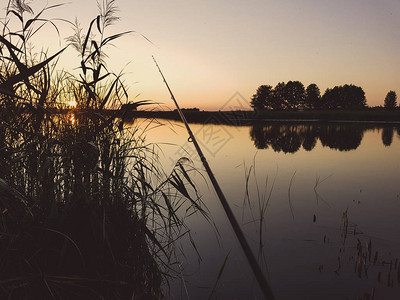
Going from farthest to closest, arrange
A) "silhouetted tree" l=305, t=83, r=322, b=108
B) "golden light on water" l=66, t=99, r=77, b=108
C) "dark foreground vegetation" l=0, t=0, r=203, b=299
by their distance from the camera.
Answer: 1. "silhouetted tree" l=305, t=83, r=322, b=108
2. "golden light on water" l=66, t=99, r=77, b=108
3. "dark foreground vegetation" l=0, t=0, r=203, b=299

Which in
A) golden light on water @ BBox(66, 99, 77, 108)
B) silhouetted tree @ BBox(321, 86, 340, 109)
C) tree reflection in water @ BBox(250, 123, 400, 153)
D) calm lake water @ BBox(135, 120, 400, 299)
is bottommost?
calm lake water @ BBox(135, 120, 400, 299)

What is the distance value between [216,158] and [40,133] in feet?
33.6

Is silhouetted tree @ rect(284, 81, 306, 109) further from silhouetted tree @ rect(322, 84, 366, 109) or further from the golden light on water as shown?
the golden light on water

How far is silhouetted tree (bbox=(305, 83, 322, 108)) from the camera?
99.3 metres

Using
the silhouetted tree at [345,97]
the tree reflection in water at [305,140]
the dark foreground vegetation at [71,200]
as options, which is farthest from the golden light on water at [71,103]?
the silhouetted tree at [345,97]

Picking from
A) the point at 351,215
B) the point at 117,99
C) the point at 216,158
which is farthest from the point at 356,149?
the point at 117,99

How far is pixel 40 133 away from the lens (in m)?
3.19

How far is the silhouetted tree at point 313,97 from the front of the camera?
326ft

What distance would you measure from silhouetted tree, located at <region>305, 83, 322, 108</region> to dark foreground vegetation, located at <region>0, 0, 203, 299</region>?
104185mm

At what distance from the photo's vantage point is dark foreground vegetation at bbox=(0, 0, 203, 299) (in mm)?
2123

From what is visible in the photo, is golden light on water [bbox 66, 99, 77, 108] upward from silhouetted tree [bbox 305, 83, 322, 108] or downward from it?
downward

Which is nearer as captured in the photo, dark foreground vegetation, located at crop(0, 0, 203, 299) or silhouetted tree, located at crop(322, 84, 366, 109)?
dark foreground vegetation, located at crop(0, 0, 203, 299)

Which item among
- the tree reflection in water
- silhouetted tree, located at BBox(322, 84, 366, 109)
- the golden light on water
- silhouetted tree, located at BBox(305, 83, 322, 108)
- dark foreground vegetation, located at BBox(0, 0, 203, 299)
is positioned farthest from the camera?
silhouetted tree, located at BBox(305, 83, 322, 108)

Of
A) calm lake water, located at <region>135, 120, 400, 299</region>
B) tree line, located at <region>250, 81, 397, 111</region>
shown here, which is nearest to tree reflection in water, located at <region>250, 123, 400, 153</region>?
calm lake water, located at <region>135, 120, 400, 299</region>
